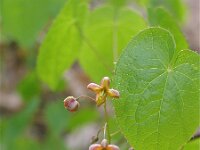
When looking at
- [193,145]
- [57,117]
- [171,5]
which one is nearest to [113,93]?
[193,145]

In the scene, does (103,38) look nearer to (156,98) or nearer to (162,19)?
(162,19)

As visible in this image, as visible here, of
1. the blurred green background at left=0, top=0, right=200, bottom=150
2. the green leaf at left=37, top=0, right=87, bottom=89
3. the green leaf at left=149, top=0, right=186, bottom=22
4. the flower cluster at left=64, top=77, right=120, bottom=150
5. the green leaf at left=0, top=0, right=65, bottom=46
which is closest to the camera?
the flower cluster at left=64, top=77, right=120, bottom=150

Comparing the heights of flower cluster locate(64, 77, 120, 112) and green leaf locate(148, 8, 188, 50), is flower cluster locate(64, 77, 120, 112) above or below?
below

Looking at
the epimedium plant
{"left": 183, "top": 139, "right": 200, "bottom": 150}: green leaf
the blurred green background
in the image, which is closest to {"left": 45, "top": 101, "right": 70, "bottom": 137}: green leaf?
the blurred green background

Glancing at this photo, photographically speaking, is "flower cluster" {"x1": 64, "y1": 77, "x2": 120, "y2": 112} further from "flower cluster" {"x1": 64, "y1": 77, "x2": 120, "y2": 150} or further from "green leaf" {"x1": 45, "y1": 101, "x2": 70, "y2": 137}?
"green leaf" {"x1": 45, "y1": 101, "x2": 70, "y2": 137}

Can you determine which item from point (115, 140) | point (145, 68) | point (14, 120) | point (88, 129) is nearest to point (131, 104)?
point (145, 68)

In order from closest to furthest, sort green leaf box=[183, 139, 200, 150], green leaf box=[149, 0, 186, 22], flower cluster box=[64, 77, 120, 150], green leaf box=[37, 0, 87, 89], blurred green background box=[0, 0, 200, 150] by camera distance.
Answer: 1. flower cluster box=[64, 77, 120, 150]
2. green leaf box=[183, 139, 200, 150]
3. green leaf box=[37, 0, 87, 89]
4. blurred green background box=[0, 0, 200, 150]
5. green leaf box=[149, 0, 186, 22]

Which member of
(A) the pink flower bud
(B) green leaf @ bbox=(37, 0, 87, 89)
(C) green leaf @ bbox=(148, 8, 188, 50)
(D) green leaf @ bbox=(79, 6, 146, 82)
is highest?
(D) green leaf @ bbox=(79, 6, 146, 82)
